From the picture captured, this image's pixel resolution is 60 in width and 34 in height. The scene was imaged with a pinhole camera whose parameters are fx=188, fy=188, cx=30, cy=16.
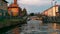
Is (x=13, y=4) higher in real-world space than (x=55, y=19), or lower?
higher

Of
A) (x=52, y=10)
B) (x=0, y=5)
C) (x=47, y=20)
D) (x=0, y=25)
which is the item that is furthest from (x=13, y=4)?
(x=0, y=25)

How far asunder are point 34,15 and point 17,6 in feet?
188

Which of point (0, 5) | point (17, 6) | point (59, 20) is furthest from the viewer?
point (17, 6)

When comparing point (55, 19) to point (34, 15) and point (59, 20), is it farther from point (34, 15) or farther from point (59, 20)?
point (34, 15)

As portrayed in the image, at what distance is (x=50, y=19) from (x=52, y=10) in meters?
32.0

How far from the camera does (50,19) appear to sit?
84000 millimetres

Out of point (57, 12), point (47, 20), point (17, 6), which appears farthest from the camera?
point (17, 6)

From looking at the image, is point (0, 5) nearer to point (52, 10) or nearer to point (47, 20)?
point (47, 20)

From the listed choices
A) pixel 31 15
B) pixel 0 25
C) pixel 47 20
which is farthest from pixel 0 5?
pixel 31 15

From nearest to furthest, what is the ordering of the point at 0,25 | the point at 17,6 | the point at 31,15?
the point at 0,25, the point at 17,6, the point at 31,15

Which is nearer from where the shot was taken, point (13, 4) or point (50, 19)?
point (50, 19)

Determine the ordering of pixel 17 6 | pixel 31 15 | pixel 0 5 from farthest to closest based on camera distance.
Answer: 1. pixel 31 15
2. pixel 17 6
3. pixel 0 5

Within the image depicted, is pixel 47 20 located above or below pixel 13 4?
below

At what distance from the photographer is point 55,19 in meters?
81.8
